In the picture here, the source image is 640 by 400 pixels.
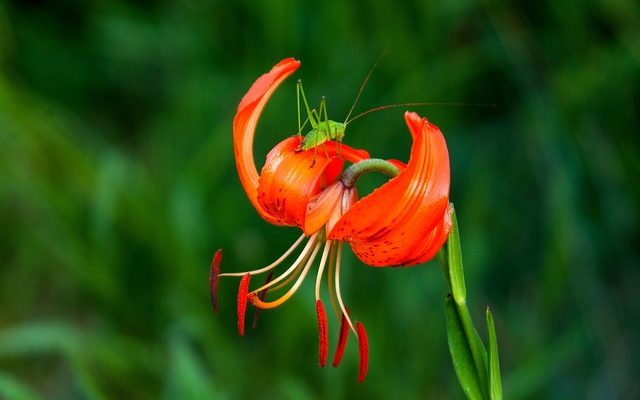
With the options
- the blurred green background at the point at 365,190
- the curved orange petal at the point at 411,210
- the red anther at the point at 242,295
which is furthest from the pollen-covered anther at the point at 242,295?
the blurred green background at the point at 365,190

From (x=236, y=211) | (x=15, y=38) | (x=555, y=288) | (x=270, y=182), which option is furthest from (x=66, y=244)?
(x=270, y=182)

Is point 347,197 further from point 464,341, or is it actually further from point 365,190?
point 365,190

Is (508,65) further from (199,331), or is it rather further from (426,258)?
(426,258)

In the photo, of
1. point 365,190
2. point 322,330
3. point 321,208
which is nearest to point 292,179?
point 321,208

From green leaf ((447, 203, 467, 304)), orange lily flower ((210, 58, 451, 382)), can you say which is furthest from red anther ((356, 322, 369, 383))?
green leaf ((447, 203, 467, 304))

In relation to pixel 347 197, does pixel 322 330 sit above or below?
below

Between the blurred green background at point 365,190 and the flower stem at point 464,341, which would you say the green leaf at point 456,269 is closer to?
the flower stem at point 464,341

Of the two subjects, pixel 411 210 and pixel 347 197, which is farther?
pixel 347 197
